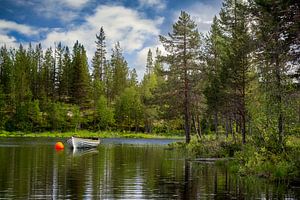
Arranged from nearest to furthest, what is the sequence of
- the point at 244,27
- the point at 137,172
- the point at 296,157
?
the point at 296,157, the point at 137,172, the point at 244,27

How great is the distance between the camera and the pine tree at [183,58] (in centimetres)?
5388

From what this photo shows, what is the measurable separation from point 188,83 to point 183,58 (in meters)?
3.23

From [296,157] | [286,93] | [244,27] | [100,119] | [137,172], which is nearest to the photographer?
[296,157]

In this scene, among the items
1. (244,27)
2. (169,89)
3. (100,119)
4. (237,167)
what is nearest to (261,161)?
(237,167)

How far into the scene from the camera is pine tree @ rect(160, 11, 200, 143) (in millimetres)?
53875

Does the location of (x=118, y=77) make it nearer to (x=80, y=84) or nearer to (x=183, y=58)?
(x=80, y=84)

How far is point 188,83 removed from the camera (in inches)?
2132

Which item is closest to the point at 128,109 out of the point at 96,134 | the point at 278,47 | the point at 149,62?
the point at 96,134

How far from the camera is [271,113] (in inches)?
947

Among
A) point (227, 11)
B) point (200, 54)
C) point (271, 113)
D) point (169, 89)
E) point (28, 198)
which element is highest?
point (227, 11)

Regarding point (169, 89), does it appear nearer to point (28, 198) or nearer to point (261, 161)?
point (261, 161)

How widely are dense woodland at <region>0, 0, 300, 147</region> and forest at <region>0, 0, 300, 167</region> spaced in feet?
0.27

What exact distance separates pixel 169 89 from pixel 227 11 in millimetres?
12050

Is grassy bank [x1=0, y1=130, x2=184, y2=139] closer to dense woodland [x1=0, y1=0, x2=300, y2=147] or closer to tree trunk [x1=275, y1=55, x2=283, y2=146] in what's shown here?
dense woodland [x1=0, y1=0, x2=300, y2=147]
